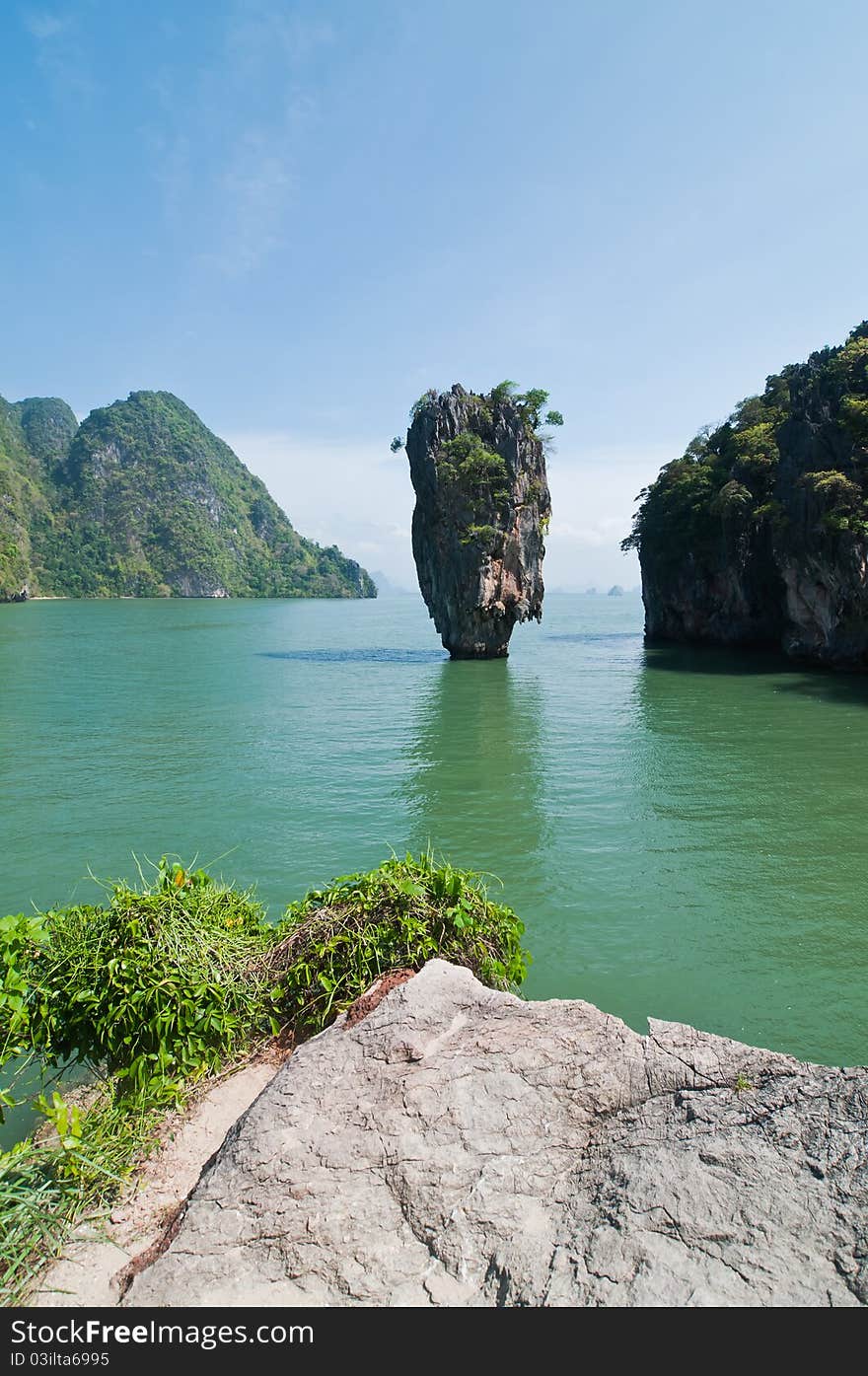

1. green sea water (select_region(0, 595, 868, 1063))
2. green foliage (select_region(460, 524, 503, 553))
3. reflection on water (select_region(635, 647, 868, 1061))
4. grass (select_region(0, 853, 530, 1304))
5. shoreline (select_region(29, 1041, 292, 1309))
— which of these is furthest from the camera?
green foliage (select_region(460, 524, 503, 553))

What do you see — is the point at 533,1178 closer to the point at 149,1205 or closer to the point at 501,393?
the point at 149,1205

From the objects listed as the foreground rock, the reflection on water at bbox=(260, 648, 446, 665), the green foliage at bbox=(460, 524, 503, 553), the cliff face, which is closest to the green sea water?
the foreground rock

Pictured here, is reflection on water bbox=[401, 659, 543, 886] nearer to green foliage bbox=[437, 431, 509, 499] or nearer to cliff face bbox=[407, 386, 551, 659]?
cliff face bbox=[407, 386, 551, 659]

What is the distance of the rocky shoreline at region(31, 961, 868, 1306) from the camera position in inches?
92.5

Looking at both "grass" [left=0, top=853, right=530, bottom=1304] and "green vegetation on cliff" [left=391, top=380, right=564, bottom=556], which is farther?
"green vegetation on cliff" [left=391, top=380, right=564, bottom=556]

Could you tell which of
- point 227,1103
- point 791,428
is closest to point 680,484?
point 791,428

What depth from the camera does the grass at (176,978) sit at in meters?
3.67

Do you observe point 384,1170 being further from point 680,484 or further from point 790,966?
point 680,484

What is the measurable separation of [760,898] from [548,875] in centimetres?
287

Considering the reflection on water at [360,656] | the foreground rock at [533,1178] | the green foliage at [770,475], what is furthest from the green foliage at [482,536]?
the foreground rock at [533,1178]

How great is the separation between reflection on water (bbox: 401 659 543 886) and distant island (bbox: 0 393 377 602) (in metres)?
94.0

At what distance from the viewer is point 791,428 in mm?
31953
